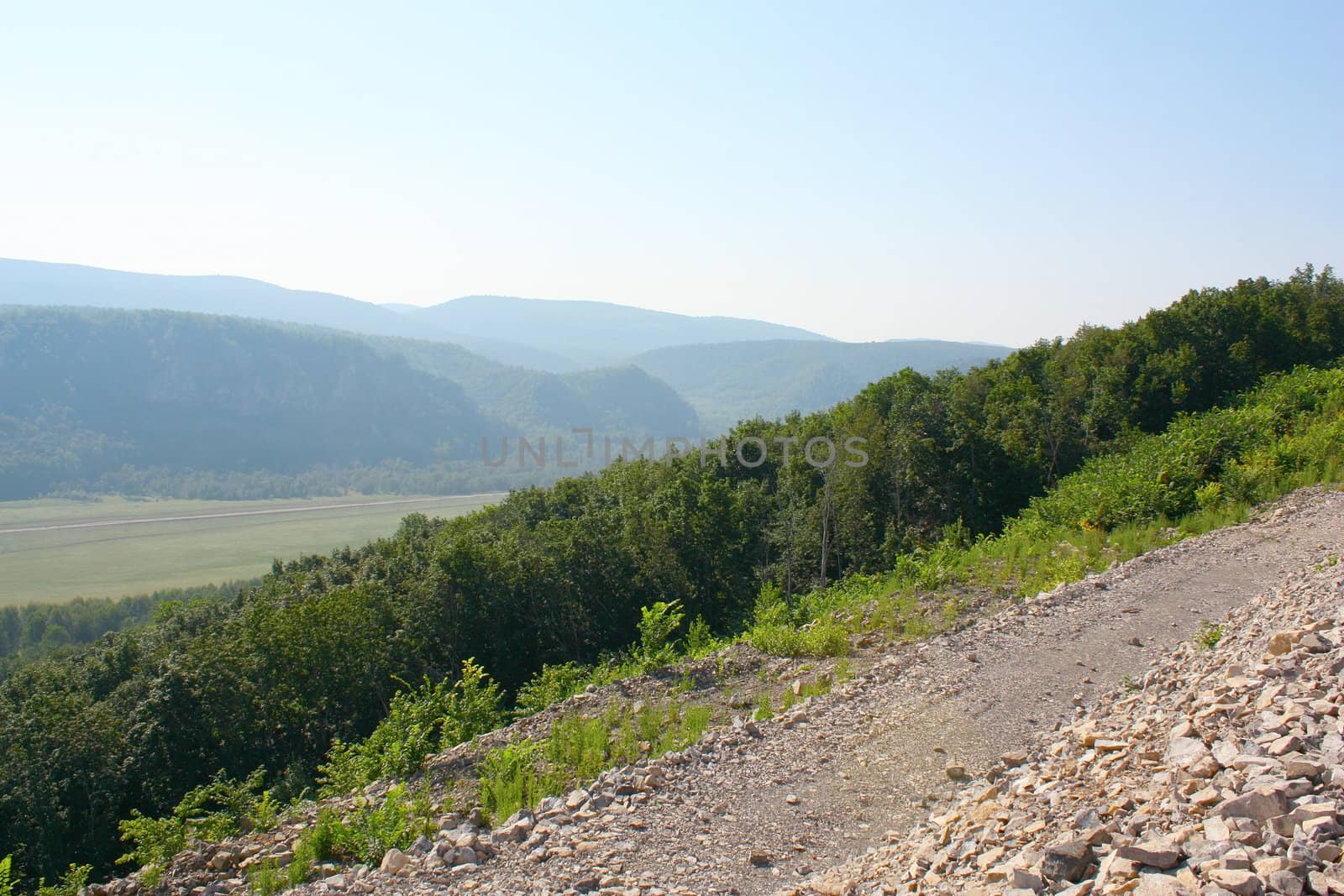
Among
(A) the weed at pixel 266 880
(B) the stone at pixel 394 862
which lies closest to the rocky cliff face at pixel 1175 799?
(B) the stone at pixel 394 862

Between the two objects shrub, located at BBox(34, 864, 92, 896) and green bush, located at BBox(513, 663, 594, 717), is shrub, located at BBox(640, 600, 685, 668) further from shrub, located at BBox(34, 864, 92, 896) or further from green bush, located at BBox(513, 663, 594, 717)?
shrub, located at BBox(34, 864, 92, 896)

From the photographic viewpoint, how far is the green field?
344 feet

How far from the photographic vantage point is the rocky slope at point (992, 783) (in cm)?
389

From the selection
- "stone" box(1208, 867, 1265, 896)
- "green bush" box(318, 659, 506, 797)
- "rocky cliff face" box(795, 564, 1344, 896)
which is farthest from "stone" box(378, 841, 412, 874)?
"stone" box(1208, 867, 1265, 896)

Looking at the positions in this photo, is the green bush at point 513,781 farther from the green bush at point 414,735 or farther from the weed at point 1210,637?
the weed at point 1210,637

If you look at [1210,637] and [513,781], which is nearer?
[513,781]

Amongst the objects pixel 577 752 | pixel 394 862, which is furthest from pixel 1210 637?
pixel 394 862

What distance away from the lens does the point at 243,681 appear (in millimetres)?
19438

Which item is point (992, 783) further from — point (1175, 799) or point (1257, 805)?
point (1257, 805)

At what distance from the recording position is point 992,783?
239 inches

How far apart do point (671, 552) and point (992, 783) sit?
17.1m

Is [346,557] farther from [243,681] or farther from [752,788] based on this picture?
[752,788]

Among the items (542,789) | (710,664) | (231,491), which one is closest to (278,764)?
(710,664)

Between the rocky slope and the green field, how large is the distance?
85019 millimetres
